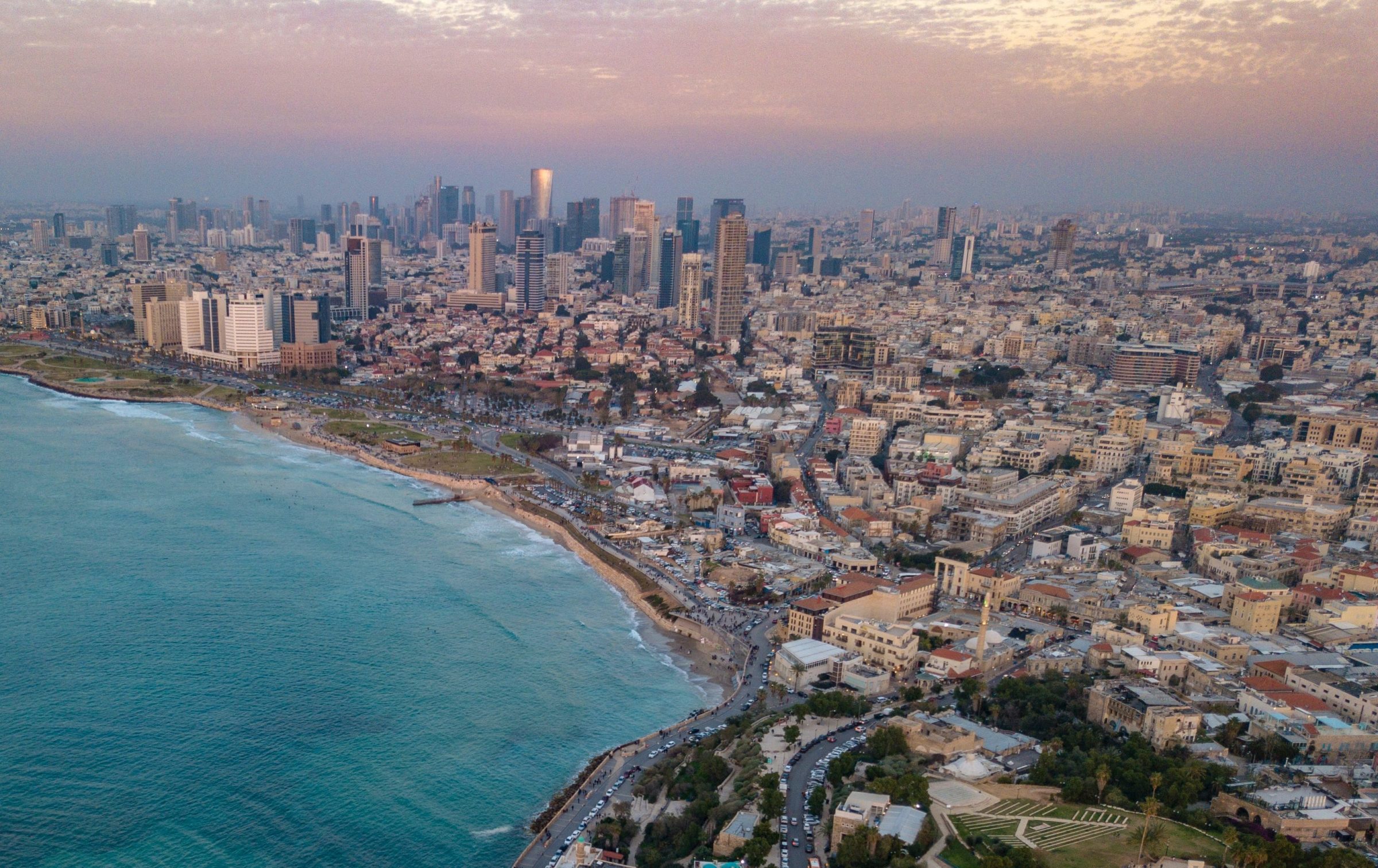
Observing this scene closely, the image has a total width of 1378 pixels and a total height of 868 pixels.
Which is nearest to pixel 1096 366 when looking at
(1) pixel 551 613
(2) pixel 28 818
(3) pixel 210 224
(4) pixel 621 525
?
(4) pixel 621 525

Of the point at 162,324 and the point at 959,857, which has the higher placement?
the point at 162,324

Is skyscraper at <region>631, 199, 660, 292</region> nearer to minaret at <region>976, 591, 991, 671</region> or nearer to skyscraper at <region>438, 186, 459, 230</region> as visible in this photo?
skyscraper at <region>438, 186, 459, 230</region>

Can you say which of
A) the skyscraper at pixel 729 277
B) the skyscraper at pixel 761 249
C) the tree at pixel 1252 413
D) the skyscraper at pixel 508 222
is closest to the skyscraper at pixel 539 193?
the skyscraper at pixel 508 222

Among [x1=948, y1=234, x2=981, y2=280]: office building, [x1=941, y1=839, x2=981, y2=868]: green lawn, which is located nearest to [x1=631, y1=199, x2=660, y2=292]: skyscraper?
[x1=948, y1=234, x2=981, y2=280]: office building

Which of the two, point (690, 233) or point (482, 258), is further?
point (690, 233)

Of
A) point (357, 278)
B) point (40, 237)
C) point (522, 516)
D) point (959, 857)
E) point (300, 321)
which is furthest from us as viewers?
point (40, 237)

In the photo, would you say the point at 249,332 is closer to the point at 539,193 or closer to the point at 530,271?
the point at 530,271

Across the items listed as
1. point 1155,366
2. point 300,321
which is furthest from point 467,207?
point 1155,366
